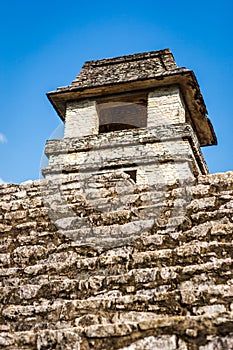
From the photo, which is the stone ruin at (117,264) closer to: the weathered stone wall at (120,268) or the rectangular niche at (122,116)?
the weathered stone wall at (120,268)

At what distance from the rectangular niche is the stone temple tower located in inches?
1.1

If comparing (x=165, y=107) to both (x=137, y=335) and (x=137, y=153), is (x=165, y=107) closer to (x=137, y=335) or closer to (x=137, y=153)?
(x=137, y=153)

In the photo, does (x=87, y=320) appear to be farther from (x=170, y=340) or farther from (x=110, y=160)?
(x=110, y=160)

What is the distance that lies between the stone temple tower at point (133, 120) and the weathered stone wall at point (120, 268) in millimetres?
6263

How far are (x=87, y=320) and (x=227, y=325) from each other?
2.90ft

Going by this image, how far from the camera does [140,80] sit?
39.5 feet

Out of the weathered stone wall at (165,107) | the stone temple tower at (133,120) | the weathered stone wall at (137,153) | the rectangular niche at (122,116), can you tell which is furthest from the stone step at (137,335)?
the rectangular niche at (122,116)

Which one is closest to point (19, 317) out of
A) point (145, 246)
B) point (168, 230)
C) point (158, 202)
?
point (145, 246)

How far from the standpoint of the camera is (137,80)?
12047mm

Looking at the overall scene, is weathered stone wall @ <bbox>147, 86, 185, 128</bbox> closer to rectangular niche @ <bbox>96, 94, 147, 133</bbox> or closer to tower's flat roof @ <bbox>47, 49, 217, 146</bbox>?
tower's flat roof @ <bbox>47, 49, 217, 146</bbox>

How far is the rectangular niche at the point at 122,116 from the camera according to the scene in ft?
43.1

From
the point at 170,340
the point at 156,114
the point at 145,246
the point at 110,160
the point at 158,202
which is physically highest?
the point at 156,114

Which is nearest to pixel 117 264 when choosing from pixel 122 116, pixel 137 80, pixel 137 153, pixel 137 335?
pixel 137 335

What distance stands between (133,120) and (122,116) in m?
0.36
